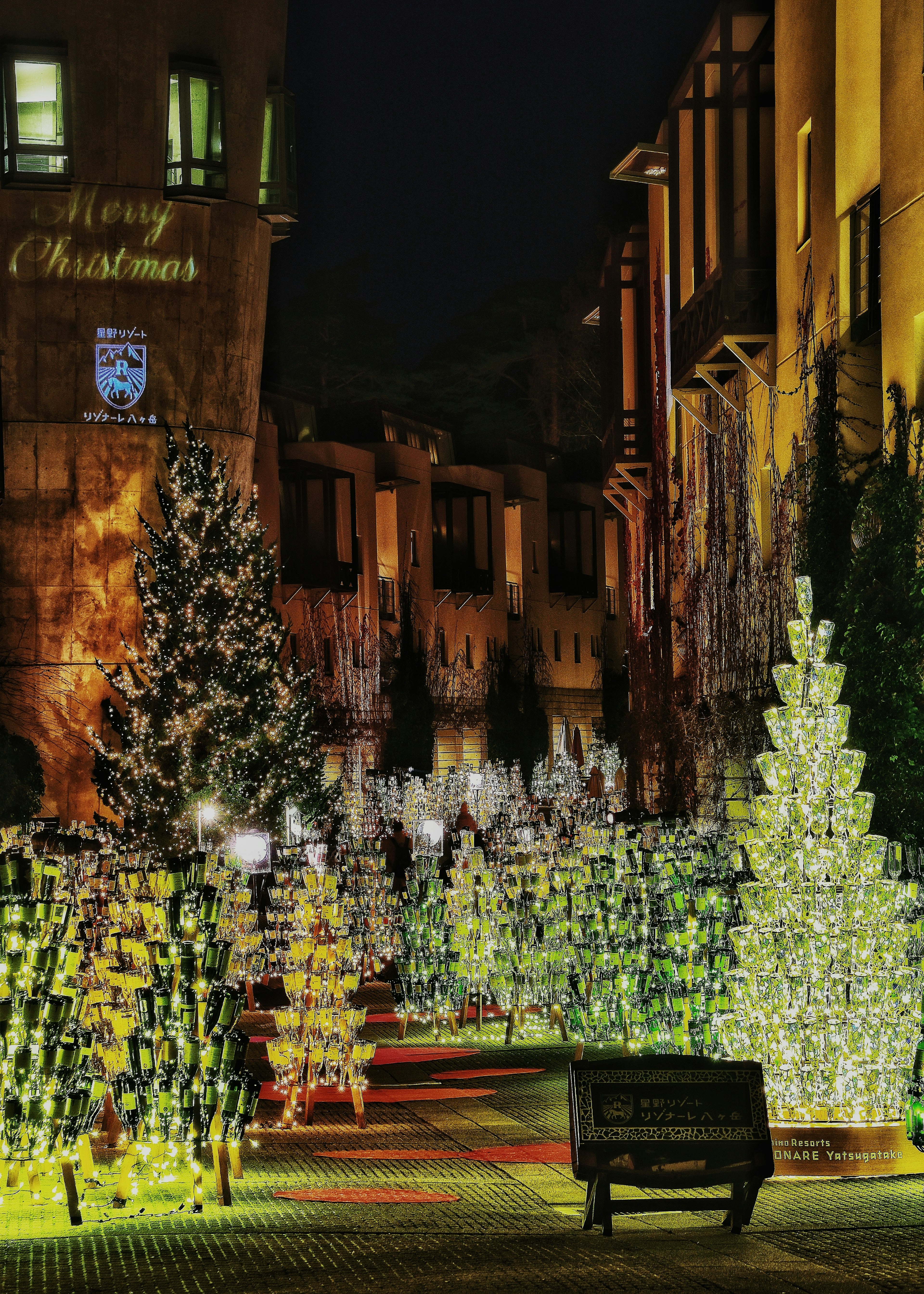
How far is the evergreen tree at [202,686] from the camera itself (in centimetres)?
2678

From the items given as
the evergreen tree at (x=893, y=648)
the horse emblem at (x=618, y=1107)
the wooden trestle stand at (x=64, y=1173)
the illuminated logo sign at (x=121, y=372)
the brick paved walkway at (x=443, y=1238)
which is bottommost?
the brick paved walkway at (x=443, y=1238)

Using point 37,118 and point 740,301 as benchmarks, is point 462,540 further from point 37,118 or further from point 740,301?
point 740,301

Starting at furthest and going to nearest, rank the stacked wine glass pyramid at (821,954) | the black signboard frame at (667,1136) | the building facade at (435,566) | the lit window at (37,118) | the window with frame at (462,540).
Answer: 1. the window with frame at (462,540)
2. the building facade at (435,566)
3. the lit window at (37,118)
4. the stacked wine glass pyramid at (821,954)
5. the black signboard frame at (667,1136)

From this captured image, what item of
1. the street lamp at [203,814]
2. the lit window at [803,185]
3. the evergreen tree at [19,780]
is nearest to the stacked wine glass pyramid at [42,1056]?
the lit window at [803,185]

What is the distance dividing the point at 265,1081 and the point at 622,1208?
4653 mm

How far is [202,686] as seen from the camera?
26.8 m

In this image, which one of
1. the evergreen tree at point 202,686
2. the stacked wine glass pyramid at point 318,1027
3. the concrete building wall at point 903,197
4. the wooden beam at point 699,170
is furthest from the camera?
the evergreen tree at point 202,686

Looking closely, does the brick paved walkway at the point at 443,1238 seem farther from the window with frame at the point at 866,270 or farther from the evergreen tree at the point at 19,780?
the evergreen tree at the point at 19,780

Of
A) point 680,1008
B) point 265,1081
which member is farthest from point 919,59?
point 265,1081

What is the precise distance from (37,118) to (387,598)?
20865 mm

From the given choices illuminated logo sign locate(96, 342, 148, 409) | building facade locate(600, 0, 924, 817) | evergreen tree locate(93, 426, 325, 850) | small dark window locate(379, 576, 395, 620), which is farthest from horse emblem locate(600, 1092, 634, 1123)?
small dark window locate(379, 576, 395, 620)

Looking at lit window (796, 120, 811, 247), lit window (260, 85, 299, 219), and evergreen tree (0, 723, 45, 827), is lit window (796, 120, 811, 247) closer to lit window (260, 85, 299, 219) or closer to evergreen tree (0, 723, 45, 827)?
evergreen tree (0, 723, 45, 827)

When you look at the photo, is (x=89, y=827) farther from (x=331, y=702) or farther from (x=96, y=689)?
(x=331, y=702)

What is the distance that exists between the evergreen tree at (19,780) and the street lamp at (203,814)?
8.40 feet
